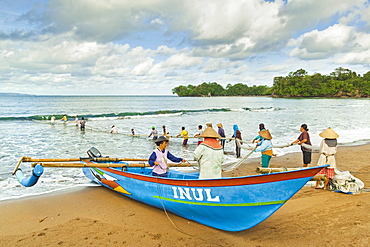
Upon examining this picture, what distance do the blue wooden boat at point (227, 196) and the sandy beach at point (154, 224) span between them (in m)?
0.30

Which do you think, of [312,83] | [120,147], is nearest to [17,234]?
[120,147]

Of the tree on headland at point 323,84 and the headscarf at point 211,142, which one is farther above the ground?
the tree on headland at point 323,84

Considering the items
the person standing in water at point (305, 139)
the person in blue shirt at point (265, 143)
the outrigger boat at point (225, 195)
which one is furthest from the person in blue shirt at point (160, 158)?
the person standing in water at point (305, 139)

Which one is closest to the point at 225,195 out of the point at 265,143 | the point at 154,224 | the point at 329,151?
the point at 154,224

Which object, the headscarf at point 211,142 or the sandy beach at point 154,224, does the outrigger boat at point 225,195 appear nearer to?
the sandy beach at point 154,224

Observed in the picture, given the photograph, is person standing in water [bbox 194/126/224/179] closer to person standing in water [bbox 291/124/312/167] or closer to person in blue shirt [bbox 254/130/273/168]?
person in blue shirt [bbox 254/130/273/168]

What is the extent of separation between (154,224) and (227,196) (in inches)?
71.6

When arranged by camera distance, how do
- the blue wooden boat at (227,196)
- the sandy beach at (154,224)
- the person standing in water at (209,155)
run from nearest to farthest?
the blue wooden boat at (227,196)
the sandy beach at (154,224)
the person standing in water at (209,155)

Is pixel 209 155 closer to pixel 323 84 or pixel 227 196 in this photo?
pixel 227 196

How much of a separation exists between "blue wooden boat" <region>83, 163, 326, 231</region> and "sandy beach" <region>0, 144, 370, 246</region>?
0.30 m

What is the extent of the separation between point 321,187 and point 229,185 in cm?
404

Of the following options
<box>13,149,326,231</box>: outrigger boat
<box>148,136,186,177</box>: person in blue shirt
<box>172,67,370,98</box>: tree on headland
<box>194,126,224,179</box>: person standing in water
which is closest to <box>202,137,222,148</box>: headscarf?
<box>194,126,224,179</box>: person standing in water

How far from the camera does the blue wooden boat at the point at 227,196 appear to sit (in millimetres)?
4116

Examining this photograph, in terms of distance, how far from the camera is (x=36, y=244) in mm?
4695
